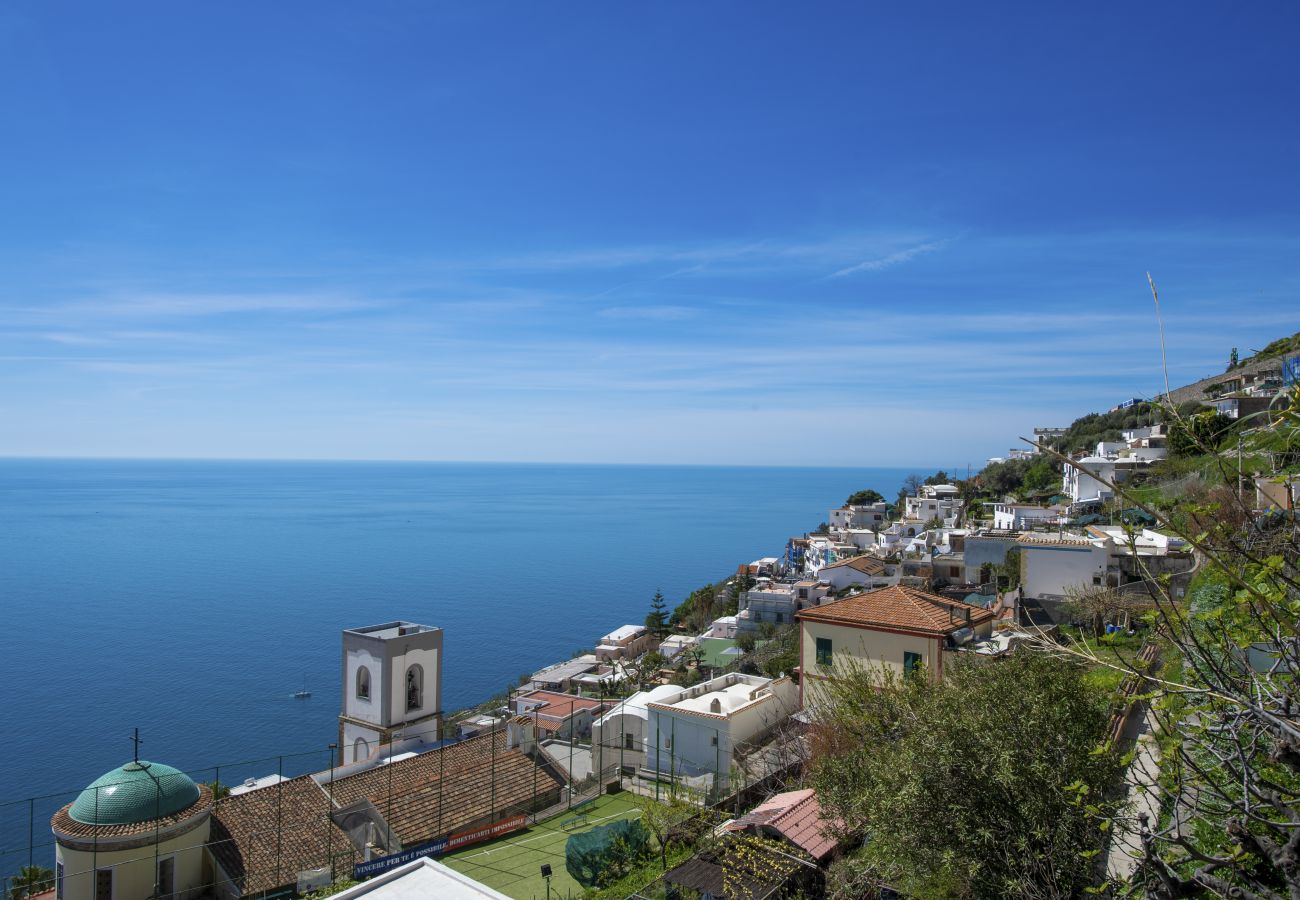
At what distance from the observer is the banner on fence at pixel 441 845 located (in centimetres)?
1338

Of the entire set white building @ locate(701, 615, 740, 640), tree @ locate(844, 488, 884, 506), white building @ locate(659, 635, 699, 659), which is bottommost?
white building @ locate(659, 635, 699, 659)

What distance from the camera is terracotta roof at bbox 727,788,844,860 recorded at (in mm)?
11391

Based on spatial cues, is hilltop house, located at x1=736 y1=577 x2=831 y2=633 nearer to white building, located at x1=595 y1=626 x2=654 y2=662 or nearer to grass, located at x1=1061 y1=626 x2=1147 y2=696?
white building, located at x1=595 y1=626 x2=654 y2=662

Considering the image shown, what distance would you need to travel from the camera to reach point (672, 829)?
45.1 feet

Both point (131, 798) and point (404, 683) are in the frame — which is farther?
point (404, 683)

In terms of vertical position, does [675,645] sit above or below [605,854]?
below

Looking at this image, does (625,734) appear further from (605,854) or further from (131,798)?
(131,798)

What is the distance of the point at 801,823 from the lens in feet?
38.9

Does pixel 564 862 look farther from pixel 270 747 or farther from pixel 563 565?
pixel 563 565

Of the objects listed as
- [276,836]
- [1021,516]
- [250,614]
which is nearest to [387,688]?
[276,836]

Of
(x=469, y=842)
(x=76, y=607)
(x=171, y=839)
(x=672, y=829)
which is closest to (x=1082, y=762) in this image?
(x=672, y=829)

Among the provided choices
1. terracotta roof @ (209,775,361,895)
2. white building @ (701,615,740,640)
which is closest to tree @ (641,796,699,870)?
terracotta roof @ (209,775,361,895)

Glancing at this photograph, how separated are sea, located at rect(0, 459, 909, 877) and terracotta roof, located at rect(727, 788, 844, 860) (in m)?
10.6

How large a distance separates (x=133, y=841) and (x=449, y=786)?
5696 millimetres
